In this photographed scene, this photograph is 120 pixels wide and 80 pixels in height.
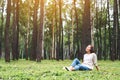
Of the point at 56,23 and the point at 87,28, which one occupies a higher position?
the point at 56,23

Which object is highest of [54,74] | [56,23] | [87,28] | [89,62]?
[56,23]

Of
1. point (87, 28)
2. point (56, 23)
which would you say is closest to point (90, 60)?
point (87, 28)

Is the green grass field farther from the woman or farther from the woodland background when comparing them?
the woodland background

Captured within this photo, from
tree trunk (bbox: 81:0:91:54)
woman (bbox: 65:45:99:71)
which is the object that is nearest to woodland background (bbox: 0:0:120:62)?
tree trunk (bbox: 81:0:91:54)

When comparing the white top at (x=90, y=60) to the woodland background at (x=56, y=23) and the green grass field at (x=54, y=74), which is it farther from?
the woodland background at (x=56, y=23)

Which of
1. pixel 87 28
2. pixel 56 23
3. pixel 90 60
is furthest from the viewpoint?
pixel 56 23

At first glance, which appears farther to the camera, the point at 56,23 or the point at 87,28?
the point at 56,23

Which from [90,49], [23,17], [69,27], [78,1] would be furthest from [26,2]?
[90,49]

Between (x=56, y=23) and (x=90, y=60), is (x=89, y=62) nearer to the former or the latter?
(x=90, y=60)

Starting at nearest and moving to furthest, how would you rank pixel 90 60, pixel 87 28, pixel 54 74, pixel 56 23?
pixel 54 74 → pixel 90 60 → pixel 87 28 → pixel 56 23

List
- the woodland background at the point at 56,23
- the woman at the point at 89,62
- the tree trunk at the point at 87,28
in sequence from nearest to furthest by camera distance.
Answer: the woman at the point at 89,62 < the tree trunk at the point at 87,28 < the woodland background at the point at 56,23

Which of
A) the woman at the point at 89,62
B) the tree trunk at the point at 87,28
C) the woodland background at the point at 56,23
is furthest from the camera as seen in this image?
the woodland background at the point at 56,23

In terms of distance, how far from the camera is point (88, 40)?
Result: 842 inches

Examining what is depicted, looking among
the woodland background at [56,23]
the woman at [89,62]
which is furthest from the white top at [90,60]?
the woodland background at [56,23]
